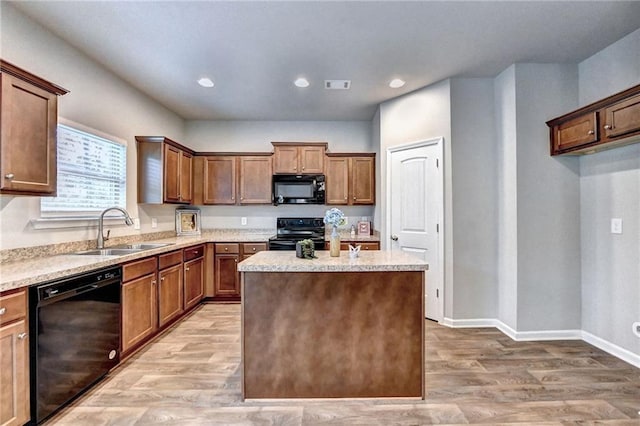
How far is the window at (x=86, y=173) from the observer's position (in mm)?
2703

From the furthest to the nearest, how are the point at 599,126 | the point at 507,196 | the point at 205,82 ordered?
the point at 205,82 < the point at 507,196 < the point at 599,126

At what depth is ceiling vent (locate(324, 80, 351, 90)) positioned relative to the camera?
138 inches

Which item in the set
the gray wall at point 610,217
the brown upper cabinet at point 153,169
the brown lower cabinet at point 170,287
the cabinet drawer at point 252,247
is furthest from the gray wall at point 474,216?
the brown upper cabinet at point 153,169

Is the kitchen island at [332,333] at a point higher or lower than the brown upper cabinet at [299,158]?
lower

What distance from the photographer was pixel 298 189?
4.66 meters

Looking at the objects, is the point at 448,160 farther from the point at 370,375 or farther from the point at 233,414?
the point at 233,414

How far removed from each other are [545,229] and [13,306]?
408cm

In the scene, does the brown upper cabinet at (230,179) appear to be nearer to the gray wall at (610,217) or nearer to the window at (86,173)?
the window at (86,173)

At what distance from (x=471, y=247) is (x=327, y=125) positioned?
2.87 meters

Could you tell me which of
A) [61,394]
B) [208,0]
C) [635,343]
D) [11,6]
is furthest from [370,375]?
[11,6]

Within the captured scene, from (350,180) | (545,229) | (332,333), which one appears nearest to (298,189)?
(350,180)

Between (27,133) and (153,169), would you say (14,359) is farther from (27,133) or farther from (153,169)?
(153,169)

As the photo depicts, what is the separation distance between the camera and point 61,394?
6.45ft

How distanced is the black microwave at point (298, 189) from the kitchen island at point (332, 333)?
8.48 ft
